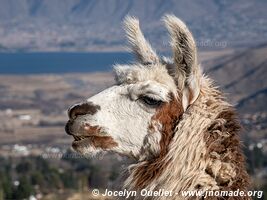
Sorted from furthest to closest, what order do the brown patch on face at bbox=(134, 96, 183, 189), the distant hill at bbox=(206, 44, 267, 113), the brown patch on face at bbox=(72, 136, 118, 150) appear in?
1. the distant hill at bbox=(206, 44, 267, 113)
2. the brown patch on face at bbox=(72, 136, 118, 150)
3. the brown patch on face at bbox=(134, 96, 183, 189)

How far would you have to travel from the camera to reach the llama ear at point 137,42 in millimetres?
6160

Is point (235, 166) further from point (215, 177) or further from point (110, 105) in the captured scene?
point (110, 105)

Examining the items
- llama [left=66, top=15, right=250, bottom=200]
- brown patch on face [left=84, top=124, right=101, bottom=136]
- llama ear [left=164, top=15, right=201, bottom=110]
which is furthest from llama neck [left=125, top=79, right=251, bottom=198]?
brown patch on face [left=84, top=124, right=101, bottom=136]

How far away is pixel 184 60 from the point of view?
556 cm

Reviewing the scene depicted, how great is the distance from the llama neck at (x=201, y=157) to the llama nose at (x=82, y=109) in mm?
558

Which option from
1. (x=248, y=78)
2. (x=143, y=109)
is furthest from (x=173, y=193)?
(x=248, y=78)

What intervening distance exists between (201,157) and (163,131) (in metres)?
0.39

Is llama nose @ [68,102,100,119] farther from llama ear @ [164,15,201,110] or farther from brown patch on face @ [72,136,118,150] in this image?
llama ear @ [164,15,201,110]

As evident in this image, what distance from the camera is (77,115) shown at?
5656mm

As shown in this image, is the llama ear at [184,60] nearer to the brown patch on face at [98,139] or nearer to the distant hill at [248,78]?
the brown patch on face at [98,139]

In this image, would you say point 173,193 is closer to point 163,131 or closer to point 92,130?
point 163,131

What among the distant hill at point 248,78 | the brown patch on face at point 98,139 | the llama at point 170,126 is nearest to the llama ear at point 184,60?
the llama at point 170,126

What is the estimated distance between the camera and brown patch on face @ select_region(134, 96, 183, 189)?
5535 mm

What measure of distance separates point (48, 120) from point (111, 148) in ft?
423
